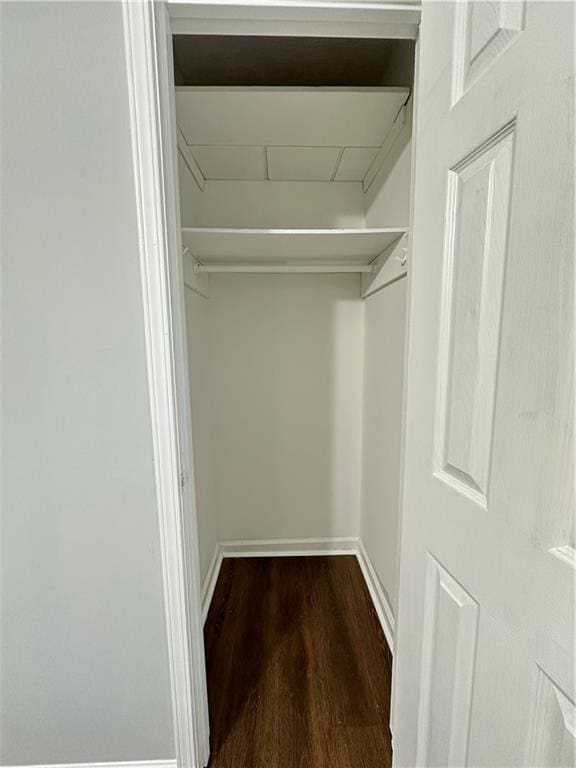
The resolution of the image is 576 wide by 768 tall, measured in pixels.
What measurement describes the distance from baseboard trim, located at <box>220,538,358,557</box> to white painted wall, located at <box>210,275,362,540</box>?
45mm

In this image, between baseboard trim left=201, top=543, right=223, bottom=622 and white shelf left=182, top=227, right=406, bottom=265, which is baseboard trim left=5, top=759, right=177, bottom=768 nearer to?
baseboard trim left=201, top=543, right=223, bottom=622

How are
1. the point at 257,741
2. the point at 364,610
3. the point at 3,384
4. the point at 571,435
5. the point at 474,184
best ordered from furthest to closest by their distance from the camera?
the point at 364,610, the point at 257,741, the point at 3,384, the point at 474,184, the point at 571,435

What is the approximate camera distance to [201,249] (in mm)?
1610

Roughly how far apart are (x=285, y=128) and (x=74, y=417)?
1377 mm

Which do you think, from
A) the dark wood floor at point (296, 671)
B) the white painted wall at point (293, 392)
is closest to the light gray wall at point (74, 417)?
the dark wood floor at point (296, 671)

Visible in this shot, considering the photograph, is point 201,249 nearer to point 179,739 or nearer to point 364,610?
point 179,739

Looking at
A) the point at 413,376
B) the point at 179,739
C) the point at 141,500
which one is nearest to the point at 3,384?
the point at 141,500

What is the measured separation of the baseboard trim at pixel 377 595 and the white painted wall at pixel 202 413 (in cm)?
91

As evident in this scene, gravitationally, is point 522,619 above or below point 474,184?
below

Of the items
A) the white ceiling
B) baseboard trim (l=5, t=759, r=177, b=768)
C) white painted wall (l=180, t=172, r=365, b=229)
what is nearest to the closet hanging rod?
white painted wall (l=180, t=172, r=365, b=229)

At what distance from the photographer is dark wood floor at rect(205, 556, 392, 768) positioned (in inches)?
48.4

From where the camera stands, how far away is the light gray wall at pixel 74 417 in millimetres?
866

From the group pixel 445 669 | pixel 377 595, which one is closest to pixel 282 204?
pixel 445 669

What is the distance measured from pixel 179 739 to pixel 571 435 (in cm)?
142
